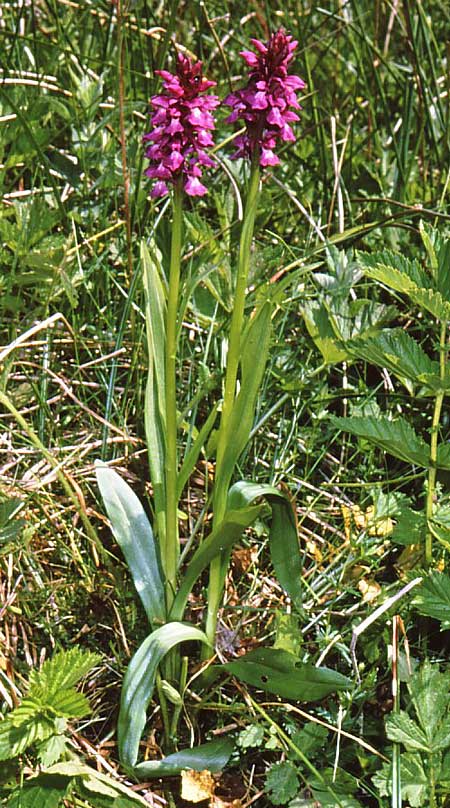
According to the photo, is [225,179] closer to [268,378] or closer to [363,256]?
[268,378]

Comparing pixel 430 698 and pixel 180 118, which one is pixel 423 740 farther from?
pixel 180 118

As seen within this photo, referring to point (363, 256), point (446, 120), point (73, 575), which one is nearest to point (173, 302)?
point (363, 256)

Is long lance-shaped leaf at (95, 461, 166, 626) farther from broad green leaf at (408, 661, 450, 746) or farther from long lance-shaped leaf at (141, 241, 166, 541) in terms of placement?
broad green leaf at (408, 661, 450, 746)

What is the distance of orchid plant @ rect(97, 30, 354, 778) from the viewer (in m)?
1.39

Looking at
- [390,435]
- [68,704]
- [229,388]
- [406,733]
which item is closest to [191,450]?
[229,388]

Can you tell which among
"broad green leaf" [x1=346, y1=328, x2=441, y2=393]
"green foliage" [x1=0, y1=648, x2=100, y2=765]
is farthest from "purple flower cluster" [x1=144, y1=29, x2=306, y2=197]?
"green foliage" [x1=0, y1=648, x2=100, y2=765]

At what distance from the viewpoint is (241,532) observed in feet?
4.92

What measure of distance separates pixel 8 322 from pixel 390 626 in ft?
3.76

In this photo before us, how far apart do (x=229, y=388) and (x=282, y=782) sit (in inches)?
25.1

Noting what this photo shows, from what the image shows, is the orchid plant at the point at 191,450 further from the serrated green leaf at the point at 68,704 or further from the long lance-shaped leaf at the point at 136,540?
the serrated green leaf at the point at 68,704

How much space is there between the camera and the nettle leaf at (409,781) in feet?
4.53

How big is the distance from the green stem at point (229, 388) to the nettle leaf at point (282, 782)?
258 mm

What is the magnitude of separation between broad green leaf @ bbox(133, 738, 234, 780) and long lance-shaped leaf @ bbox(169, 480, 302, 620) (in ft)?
0.74

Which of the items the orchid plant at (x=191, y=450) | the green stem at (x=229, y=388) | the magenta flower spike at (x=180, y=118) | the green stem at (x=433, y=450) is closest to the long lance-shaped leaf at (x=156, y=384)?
the orchid plant at (x=191, y=450)
